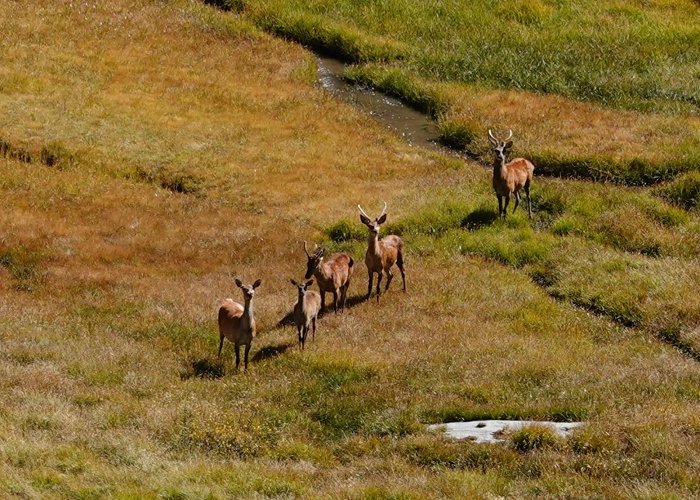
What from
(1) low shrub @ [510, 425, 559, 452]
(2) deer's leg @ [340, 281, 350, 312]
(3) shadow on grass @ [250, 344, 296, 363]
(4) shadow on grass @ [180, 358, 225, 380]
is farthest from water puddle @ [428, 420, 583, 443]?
(2) deer's leg @ [340, 281, 350, 312]

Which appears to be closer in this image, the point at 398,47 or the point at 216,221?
the point at 216,221

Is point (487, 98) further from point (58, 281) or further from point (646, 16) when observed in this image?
point (58, 281)

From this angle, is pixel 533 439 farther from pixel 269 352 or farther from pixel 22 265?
pixel 22 265

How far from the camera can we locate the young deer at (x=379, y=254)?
2784 centimetres

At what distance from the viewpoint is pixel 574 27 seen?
53.3 metres

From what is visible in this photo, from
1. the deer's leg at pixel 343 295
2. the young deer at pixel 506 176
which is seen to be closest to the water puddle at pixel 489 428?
the deer's leg at pixel 343 295

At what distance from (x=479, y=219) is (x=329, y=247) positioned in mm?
4678

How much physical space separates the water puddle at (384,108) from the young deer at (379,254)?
14.8 m

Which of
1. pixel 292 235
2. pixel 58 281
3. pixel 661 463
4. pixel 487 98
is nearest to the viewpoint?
pixel 661 463

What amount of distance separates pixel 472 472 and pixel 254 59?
35901 millimetres

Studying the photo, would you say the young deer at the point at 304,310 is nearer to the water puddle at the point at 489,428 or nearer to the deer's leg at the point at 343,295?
the deer's leg at the point at 343,295

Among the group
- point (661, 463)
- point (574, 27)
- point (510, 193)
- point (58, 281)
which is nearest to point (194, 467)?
point (661, 463)

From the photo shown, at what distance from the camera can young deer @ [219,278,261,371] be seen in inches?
885

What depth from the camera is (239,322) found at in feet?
74.6
